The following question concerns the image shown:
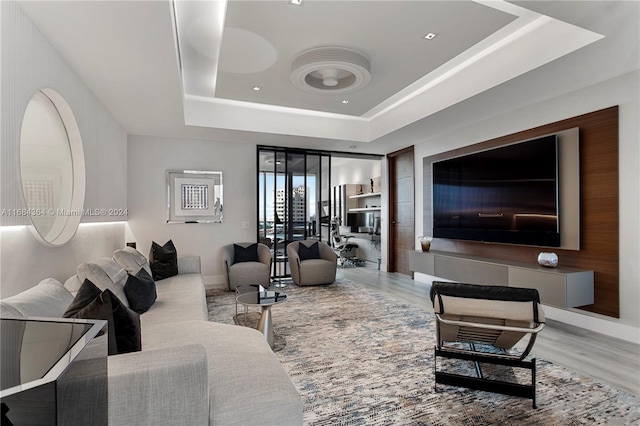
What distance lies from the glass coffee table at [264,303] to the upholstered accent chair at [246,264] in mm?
1780

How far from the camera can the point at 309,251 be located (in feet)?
19.6

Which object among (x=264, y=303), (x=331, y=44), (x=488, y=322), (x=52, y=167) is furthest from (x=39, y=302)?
(x=331, y=44)

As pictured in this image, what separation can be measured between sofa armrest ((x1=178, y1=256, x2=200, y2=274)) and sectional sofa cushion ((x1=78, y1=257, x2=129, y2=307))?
1454 millimetres

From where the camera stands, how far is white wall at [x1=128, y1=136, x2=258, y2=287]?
18.0 feet

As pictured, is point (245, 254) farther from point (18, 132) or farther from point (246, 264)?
point (18, 132)

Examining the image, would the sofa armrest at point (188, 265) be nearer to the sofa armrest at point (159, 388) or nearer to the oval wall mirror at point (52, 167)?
the oval wall mirror at point (52, 167)

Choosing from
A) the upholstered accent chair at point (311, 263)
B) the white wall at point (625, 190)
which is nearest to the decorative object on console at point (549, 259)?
the white wall at point (625, 190)

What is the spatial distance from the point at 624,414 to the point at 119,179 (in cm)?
572

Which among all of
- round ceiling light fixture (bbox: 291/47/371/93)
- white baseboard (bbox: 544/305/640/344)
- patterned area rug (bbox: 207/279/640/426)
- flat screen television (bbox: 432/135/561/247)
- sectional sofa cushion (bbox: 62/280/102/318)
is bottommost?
patterned area rug (bbox: 207/279/640/426)

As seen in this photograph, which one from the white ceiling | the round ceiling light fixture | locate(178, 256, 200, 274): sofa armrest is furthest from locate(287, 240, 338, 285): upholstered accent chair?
the round ceiling light fixture

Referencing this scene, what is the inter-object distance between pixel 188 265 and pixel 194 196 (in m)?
1.76

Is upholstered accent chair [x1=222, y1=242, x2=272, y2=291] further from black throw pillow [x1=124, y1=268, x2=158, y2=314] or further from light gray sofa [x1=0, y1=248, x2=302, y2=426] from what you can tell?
light gray sofa [x1=0, y1=248, x2=302, y2=426]

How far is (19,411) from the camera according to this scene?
1.96 ft

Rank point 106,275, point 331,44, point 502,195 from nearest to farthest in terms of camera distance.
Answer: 1. point 106,275
2. point 331,44
3. point 502,195
